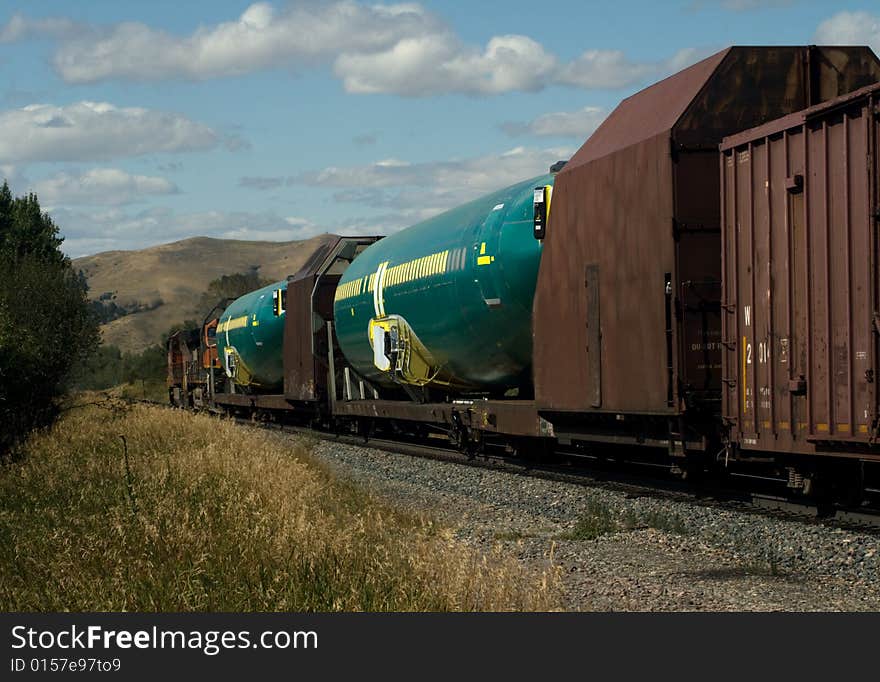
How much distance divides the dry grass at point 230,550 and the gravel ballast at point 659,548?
26.6 inches

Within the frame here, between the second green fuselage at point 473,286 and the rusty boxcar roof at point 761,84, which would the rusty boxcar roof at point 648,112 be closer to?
the rusty boxcar roof at point 761,84

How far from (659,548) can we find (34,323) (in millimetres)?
32392

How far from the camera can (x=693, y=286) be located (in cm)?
1238

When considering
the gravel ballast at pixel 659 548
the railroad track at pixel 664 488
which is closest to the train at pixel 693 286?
the railroad track at pixel 664 488

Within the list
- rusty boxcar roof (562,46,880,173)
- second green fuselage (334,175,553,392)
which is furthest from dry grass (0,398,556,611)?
rusty boxcar roof (562,46,880,173)

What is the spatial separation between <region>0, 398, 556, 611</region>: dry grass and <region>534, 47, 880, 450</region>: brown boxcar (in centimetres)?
282

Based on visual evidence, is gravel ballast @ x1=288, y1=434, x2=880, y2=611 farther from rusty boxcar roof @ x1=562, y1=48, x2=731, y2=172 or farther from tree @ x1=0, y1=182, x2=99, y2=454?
tree @ x1=0, y1=182, x2=99, y2=454

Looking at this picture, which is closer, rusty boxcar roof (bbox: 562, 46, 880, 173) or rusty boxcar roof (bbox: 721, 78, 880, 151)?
rusty boxcar roof (bbox: 721, 78, 880, 151)

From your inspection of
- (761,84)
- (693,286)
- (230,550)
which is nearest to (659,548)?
(693,286)

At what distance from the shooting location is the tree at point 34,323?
985 inches

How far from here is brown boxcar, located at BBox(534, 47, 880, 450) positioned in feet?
40.5

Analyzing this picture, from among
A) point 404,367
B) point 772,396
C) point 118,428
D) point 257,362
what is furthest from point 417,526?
A: point 257,362

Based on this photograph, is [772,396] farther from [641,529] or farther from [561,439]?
→ [561,439]

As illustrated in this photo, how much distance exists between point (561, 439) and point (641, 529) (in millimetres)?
3987
